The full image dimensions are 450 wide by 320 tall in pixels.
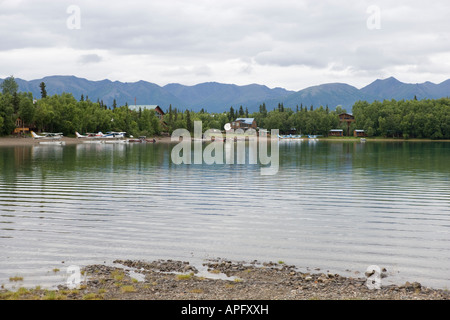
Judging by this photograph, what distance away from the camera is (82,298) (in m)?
15.3

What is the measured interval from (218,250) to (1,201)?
23549mm

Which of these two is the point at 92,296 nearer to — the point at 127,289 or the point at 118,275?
the point at 127,289

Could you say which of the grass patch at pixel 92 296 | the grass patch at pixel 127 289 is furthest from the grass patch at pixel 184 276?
the grass patch at pixel 92 296

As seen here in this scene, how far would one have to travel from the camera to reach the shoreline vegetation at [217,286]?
51.2 feet

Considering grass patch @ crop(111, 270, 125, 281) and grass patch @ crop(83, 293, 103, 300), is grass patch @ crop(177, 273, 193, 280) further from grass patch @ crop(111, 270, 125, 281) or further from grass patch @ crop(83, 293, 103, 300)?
grass patch @ crop(83, 293, 103, 300)

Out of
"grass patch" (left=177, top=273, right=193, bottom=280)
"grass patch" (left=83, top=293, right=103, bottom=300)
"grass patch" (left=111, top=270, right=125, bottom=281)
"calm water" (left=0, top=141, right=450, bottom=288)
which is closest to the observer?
"grass patch" (left=83, top=293, right=103, bottom=300)

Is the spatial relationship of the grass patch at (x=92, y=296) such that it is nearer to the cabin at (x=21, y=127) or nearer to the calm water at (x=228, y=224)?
the calm water at (x=228, y=224)

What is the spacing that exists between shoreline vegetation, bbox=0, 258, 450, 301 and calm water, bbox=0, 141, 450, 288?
128cm

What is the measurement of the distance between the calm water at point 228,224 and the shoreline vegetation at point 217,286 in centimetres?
128

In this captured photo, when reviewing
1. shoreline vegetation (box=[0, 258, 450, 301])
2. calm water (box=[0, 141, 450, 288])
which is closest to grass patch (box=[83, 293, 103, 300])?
shoreline vegetation (box=[0, 258, 450, 301])

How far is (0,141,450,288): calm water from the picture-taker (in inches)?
821

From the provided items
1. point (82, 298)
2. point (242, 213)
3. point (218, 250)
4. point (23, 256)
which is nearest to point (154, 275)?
point (82, 298)

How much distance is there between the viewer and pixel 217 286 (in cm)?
1681
